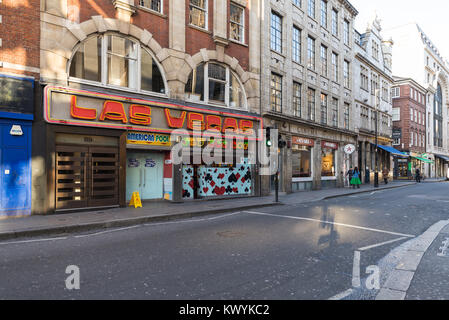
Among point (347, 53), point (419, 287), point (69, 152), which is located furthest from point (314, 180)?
point (419, 287)

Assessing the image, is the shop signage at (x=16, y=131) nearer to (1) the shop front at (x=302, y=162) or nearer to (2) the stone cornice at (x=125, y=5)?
(2) the stone cornice at (x=125, y=5)

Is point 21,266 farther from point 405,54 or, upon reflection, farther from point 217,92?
point 405,54

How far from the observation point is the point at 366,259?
17.9 ft

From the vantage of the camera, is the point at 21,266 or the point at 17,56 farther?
the point at 17,56

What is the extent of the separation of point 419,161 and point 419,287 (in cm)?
5104

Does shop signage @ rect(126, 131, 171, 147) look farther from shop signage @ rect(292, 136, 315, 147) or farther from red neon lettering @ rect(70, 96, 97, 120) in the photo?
shop signage @ rect(292, 136, 315, 147)

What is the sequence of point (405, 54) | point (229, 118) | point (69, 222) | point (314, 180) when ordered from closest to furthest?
1. point (69, 222)
2. point (229, 118)
3. point (314, 180)
4. point (405, 54)

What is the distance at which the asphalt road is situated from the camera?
3986 mm

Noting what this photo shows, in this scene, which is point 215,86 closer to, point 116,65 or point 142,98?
point 142,98

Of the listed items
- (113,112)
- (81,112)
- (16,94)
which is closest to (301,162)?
(113,112)

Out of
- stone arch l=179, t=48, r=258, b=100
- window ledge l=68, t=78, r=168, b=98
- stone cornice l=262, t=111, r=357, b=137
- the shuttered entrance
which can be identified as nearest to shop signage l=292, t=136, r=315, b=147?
stone cornice l=262, t=111, r=357, b=137

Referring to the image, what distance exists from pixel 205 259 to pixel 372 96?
33.8m

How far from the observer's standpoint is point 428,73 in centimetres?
5456
